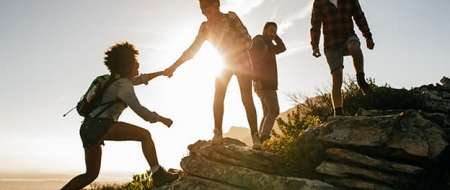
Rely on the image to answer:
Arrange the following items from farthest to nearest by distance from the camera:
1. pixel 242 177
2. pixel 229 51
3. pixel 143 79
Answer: pixel 229 51, pixel 143 79, pixel 242 177

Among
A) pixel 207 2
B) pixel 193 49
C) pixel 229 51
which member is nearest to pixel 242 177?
pixel 229 51

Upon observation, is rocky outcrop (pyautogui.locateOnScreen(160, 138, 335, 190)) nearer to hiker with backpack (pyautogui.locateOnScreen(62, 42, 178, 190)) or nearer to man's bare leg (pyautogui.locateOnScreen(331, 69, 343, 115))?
hiker with backpack (pyautogui.locateOnScreen(62, 42, 178, 190))

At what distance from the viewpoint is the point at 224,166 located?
6.42m

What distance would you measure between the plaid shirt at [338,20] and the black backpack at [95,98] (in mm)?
3810

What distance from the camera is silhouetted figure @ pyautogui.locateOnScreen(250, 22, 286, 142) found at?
824cm

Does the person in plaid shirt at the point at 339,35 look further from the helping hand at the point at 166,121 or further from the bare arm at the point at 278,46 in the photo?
the helping hand at the point at 166,121

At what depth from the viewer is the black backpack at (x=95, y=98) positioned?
5.43 metres

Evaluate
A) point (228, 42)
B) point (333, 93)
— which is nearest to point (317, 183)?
point (333, 93)

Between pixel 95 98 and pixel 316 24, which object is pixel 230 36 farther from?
pixel 95 98

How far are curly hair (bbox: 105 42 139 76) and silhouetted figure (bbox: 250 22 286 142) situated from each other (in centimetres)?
295

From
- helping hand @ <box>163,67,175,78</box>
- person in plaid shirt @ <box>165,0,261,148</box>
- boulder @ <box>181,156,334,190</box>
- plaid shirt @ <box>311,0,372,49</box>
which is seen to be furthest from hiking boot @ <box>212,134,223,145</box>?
plaid shirt @ <box>311,0,372,49</box>

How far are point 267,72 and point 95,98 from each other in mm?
4087

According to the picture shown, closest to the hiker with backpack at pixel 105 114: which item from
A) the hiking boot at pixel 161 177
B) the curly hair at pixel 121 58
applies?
the curly hair at pixel 121 58

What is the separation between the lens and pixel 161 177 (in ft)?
20.2
